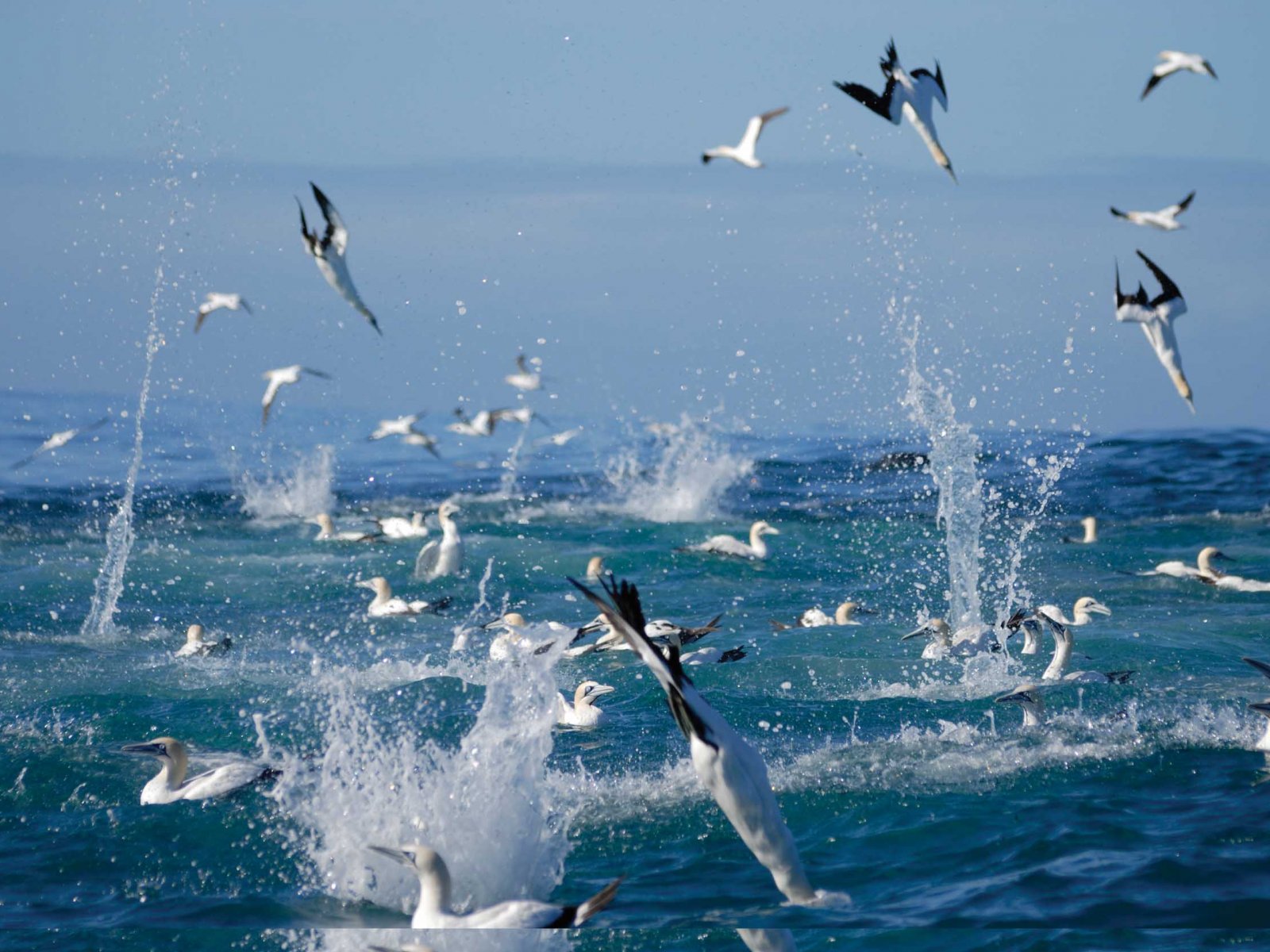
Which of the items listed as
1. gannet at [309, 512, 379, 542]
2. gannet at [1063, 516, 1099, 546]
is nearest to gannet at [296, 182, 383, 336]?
gannet at [309, 512, 379, 542]

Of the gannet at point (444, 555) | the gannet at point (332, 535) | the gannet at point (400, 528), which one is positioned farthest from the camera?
the gannet at point (400, 528)

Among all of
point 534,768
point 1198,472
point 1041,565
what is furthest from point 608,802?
point 1198,472

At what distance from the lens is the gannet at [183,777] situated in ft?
31.3

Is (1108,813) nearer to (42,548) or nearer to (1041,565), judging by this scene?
→ (1041,565)

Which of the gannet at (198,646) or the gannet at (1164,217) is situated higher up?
the gannet at (1164,217)

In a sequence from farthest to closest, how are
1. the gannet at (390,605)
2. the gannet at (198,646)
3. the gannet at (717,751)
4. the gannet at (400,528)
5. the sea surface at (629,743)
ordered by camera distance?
the gannet at (400,528) < the gannet at (390,605) < the gannet at (198,646) < the sea surface at (629,743) < the gannet at (717,751)

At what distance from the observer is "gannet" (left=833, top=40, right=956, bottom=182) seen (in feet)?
35.7

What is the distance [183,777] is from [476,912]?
391 cm

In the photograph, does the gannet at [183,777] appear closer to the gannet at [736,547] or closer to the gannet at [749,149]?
the gannet at [749,149]

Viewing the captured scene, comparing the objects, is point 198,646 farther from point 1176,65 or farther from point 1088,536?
point 1088,536

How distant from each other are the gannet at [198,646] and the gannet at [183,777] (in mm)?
5219

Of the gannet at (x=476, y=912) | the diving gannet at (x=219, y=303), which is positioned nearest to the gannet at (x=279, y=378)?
the diving gannet at (x=219, y=303)

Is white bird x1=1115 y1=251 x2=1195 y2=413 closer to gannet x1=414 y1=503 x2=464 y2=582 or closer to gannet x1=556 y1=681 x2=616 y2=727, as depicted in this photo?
gannet x1=556 y1=681 x2=616 y2=727

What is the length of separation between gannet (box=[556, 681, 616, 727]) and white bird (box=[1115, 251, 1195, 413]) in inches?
187
